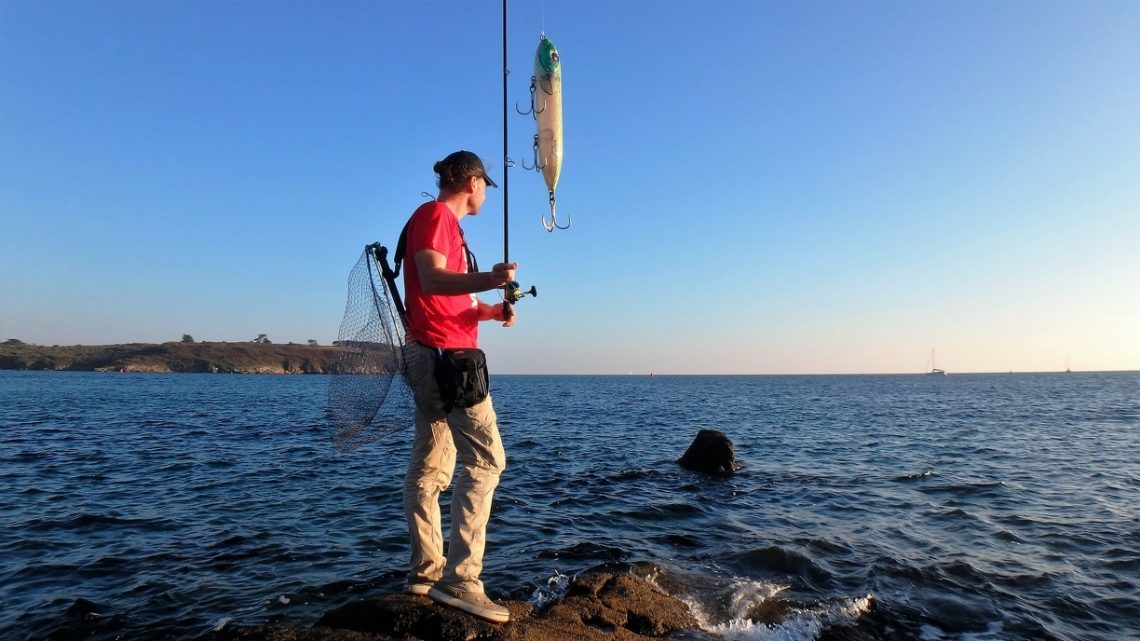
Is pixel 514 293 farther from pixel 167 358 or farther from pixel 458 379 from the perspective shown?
pixel 167 358

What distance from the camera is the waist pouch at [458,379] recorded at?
4402mm

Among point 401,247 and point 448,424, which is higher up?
point 401,247

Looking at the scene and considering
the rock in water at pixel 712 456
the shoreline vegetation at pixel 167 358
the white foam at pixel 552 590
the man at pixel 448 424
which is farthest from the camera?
the shoreline vegetation at pixel 167 358

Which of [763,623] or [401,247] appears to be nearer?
[401,247]

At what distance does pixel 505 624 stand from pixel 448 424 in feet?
4.97

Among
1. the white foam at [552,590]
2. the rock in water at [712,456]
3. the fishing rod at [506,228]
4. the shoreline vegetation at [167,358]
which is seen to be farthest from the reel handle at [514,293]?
the shoreline vegetation at [167,358]

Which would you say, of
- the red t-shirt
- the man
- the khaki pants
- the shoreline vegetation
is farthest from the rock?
the shoreline vegetation

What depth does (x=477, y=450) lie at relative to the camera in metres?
4.62

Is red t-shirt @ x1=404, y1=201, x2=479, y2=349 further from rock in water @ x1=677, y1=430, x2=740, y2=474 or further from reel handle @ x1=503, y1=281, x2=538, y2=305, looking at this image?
rock in water @ x1=677, y1=430, x2=740, y2=474

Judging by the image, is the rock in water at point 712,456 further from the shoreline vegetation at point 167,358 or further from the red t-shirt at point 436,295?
the shoreline vegetation at point 167,358

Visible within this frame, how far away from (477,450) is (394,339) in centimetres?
122

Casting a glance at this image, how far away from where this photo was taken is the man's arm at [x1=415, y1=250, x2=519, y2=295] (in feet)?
13.3

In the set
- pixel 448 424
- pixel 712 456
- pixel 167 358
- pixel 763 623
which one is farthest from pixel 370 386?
pixel 167 358

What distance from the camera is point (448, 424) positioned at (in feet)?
15.5
